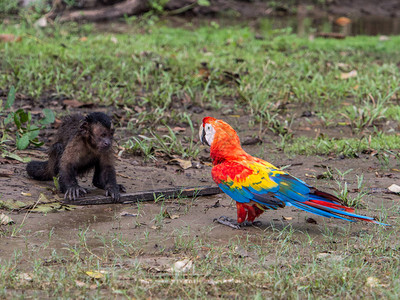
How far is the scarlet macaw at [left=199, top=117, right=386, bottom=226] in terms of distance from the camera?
14.4 ft

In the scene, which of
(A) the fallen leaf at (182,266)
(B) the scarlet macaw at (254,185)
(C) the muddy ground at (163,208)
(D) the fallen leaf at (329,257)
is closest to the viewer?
(A) the fallen leaf at (182,266)

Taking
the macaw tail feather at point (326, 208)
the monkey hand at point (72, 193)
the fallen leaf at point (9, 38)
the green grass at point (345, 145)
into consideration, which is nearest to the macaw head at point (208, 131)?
the macaw tail feather at point (326, 208)

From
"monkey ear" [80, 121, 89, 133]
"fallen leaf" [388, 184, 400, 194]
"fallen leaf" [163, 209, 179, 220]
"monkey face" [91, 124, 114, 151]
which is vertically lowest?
"fallen leaf" [388, 184, 400, 194]

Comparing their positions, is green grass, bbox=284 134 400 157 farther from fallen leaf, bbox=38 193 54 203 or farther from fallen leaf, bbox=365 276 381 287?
fallen leaf, bbox=365 276 381 287

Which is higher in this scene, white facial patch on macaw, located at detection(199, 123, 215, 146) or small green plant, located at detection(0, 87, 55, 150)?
white facial patch on macaw, located at detection(199, 123, 215, 146)

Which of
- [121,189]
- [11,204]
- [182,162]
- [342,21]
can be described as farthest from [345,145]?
[342,21]

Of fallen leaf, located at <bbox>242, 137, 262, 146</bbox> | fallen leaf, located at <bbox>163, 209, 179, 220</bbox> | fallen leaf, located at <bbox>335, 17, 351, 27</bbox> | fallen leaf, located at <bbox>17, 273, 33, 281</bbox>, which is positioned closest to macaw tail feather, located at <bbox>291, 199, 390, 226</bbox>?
fallen leaf, located at <bbox>163, 209, 179, 220</bbox>

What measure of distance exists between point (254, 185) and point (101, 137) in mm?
1638

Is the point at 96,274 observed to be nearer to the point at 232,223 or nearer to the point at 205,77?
the point at 232,223

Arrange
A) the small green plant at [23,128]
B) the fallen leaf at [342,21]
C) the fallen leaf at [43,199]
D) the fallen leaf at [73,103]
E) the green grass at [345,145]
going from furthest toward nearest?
the fallen leaf at [342,21], the fallen leaf at [73,103], the green grass at [345,145], the small green plant at [23,128], the fallen leaf at [43,199]

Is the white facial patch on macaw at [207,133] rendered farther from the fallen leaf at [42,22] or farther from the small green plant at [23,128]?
the fallen leaf at [42,22]

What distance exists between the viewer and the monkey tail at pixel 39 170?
18.6 ft

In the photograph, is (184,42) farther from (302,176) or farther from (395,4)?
(395,4)

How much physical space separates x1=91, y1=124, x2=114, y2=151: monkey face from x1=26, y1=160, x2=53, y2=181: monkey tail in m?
0.65
